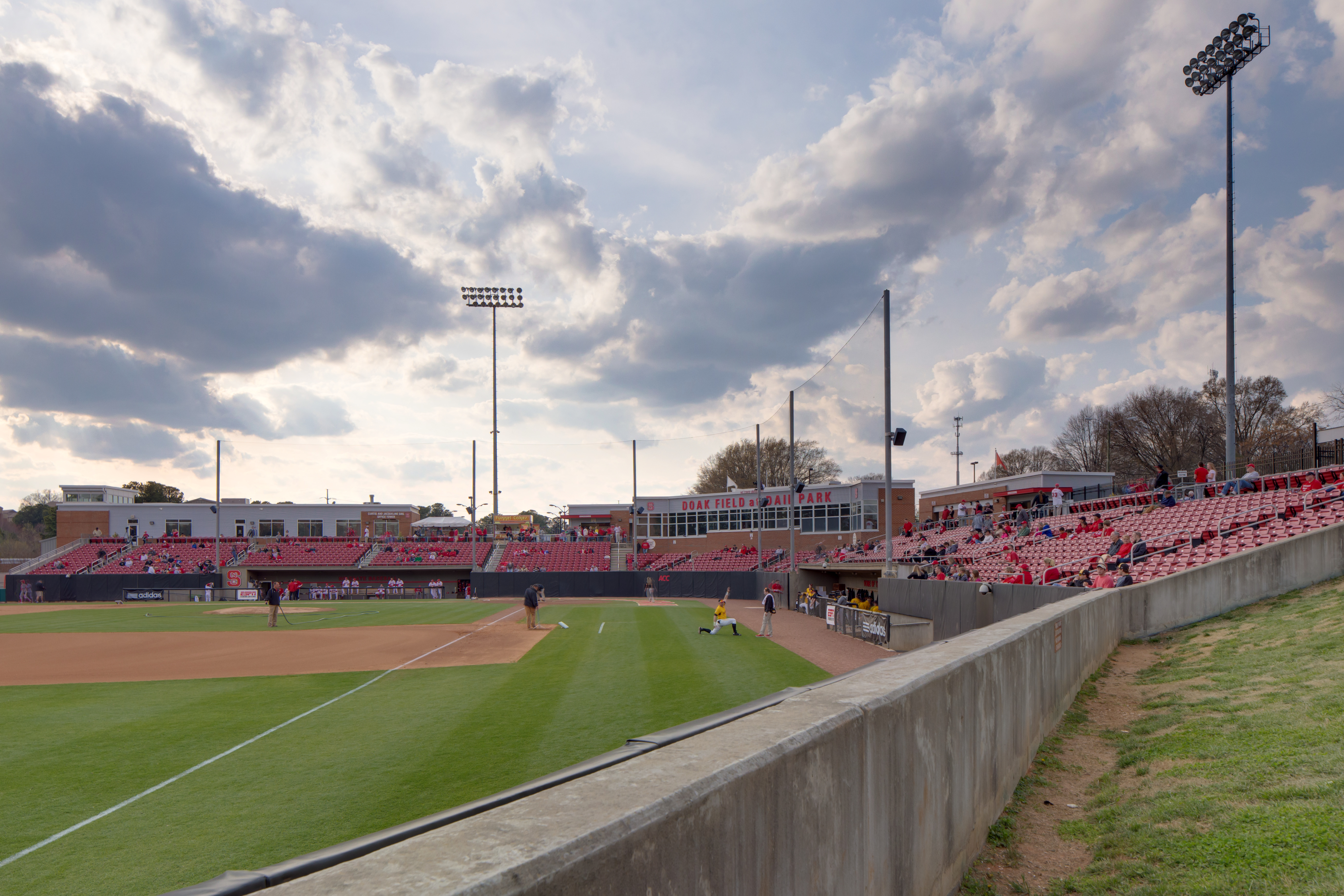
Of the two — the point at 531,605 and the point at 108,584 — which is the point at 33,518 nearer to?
the point at 108,584

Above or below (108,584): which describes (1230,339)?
above

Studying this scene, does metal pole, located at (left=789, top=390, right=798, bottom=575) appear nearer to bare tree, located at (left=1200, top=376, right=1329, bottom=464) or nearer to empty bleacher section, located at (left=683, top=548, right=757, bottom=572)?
empty bleacher section, located at (left=683, top=548, right=757, bottom=572)

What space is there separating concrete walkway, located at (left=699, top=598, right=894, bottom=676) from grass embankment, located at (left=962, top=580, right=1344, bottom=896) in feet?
20.6

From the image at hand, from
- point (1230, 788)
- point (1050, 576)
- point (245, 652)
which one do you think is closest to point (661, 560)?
point (245, 652)

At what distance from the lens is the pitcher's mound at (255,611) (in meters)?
35.6

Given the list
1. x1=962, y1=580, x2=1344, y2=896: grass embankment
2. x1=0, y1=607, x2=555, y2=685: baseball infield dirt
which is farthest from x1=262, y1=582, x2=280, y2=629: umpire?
x1=962, y1=580, x2=1344, y2=896: grass embankment

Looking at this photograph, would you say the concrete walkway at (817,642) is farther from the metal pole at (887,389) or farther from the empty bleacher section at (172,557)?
the empty bleacher section at (172,557)

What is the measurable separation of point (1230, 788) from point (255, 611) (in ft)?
135

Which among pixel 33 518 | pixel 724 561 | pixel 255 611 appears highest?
pixel 33 518

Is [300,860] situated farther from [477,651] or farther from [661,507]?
[661,507]

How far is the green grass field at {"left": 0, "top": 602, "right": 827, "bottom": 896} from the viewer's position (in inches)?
272

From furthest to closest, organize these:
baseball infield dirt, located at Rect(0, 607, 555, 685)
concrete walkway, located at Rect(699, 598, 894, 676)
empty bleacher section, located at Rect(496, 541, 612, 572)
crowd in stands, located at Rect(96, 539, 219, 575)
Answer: empty bleacher section, located at Rect(496, 541, 612, 572)
crowd in stands, located at Rect(96, 539, 219, 575)
concrete walkway, located at Rect(699, 598, 894, 676)
baseball infield dirt, located at Rect(0, 607, 555, 685)

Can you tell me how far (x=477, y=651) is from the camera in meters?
20.8

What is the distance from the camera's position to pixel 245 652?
2117cm
